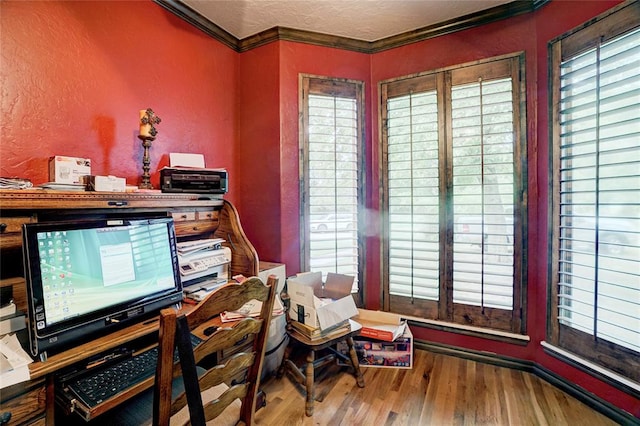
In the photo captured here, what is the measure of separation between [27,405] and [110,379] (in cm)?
21

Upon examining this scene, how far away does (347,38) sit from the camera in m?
2.46

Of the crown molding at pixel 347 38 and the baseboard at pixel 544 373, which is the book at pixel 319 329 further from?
the crown molding at pixel 347 38

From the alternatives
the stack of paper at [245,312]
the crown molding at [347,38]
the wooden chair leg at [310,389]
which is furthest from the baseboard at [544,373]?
the crown molding at [347,38]

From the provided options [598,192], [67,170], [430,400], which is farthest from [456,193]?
[67,170]

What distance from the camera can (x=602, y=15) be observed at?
163cm

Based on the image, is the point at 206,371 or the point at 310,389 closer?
the point at 206,371

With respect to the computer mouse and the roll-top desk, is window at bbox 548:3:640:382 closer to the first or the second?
the roll-top desk

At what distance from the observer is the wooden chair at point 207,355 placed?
786 millimetres

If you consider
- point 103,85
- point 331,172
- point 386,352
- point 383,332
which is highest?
point 103,85

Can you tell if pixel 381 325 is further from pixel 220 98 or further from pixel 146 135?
pixel 220 98

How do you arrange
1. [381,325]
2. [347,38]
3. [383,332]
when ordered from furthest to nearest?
[347,38] < [381,325] < [383,332]

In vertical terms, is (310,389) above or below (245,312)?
below

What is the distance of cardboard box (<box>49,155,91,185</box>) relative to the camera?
1330 mm

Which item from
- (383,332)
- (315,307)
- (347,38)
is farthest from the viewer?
(347,38)
